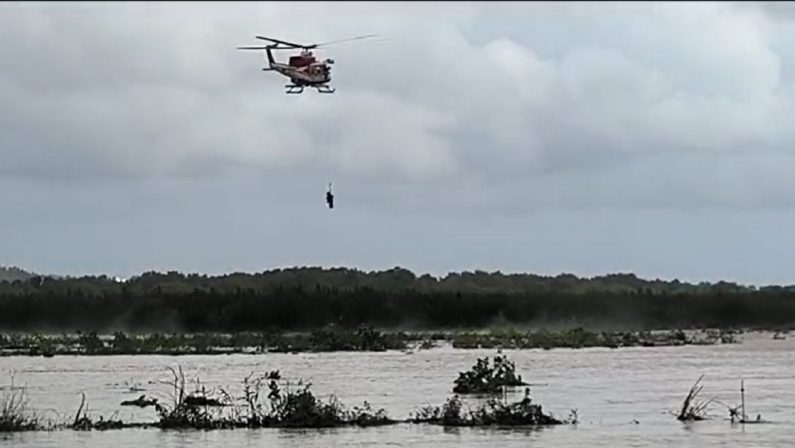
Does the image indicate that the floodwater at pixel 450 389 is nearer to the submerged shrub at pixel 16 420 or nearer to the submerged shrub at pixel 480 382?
the submerged shrub at pixel 480 382

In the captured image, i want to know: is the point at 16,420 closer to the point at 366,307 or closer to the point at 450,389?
the point at 450,389

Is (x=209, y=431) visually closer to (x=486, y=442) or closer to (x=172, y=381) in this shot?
(x=486, y=442)

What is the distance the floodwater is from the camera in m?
32.7

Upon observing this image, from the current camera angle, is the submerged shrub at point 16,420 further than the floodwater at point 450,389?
Yes

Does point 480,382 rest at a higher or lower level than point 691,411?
higher

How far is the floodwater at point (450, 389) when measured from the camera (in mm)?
32719

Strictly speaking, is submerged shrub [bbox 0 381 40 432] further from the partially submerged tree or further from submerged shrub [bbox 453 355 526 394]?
the partially submerged tree

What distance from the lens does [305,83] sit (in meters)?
40.2

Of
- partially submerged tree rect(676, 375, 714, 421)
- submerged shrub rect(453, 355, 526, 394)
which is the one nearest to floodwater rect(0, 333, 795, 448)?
partially submerged tree rect(676, 375, 714, 421)

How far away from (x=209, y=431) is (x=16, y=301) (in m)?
56.1

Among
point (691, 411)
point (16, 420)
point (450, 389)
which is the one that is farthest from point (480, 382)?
point (16, 420)

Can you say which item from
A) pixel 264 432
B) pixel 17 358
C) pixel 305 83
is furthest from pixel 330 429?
pixel 17 358

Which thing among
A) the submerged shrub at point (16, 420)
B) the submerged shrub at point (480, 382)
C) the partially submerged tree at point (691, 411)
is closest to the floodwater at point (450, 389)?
the partially submerged tree at point (691, 411)

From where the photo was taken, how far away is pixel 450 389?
48188mm
